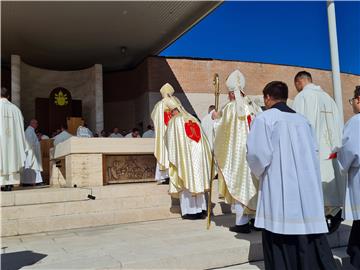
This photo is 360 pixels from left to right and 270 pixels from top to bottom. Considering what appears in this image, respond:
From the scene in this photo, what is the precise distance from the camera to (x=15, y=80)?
15.8 metres

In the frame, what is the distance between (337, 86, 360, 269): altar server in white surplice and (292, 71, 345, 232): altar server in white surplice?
2.25 ft

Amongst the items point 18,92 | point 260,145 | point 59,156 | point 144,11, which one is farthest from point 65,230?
point 18,92

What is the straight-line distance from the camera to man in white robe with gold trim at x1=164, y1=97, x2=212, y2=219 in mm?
6180

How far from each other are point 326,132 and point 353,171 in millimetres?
1009

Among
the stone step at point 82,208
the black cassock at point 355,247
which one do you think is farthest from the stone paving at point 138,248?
the black cassock at point 355,247

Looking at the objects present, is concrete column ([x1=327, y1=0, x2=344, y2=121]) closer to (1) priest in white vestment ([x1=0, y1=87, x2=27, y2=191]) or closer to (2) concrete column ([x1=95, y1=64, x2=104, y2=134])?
(1) priest in white vestment ([x1=0, y1=87, x2=27, y2=191])

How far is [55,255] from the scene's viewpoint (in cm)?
411

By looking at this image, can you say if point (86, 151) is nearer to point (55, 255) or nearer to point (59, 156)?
point (59, 156)

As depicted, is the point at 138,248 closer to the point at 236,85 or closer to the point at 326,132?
the point at 236,85

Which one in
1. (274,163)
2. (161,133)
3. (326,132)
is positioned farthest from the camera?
(161,133)

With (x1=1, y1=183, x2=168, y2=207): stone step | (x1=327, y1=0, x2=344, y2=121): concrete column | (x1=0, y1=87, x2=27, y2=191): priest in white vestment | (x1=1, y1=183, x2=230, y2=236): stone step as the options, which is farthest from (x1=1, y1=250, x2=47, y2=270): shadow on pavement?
(x1=327, y1=0, x2=344, y2=121): concrete column

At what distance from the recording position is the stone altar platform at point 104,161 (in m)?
7.23

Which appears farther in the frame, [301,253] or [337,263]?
[337,263]

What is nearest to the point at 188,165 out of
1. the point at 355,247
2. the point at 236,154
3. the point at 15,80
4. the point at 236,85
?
the point at 236,154
